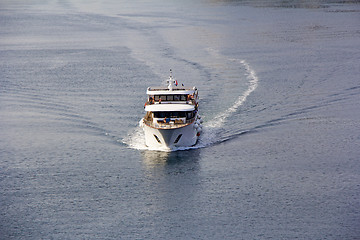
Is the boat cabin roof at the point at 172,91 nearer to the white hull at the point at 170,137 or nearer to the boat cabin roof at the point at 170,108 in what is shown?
the boat cabin roof at the point at 170,108

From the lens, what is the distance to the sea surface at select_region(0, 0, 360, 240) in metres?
48.3

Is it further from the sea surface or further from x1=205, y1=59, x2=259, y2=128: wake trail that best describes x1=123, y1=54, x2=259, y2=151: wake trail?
the sea surface

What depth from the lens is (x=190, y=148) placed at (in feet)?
211

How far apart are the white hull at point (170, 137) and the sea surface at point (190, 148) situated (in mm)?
933

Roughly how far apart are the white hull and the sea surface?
3.06ft

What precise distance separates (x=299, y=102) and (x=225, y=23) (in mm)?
84611

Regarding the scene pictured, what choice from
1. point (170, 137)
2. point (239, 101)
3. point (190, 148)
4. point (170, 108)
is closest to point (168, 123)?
point (170, 137)

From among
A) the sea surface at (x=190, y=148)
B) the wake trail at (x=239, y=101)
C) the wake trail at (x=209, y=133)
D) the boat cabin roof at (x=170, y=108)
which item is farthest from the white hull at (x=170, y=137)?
the wake trail at (x=239, y=101)

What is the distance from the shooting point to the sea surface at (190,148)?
48.3 meters

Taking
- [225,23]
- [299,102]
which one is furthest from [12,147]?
[225,23]

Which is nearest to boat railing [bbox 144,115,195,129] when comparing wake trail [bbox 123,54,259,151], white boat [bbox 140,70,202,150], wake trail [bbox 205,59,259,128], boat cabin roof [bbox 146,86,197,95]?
white boat [bbox 140,70,202,150]

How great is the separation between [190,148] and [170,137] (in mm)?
2952

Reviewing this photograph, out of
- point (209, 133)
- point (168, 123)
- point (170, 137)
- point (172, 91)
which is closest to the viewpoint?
point (170, 137)

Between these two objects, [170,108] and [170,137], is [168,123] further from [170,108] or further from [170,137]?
[170,108]
